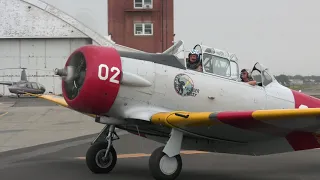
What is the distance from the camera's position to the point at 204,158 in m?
9.45

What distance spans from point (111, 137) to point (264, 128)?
270 cm

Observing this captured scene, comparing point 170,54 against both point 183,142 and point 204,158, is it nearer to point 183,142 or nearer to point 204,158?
point 183,142

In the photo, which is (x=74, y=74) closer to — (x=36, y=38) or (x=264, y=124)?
(x=264, y=124)

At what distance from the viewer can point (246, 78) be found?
25.7 ft

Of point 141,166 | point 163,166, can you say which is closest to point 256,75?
point 163,166

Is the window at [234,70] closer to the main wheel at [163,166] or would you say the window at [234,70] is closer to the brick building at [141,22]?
the main wheel at [163,166]

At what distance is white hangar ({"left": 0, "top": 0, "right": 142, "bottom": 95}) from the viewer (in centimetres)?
4475

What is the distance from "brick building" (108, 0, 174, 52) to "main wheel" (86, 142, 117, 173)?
39.4m

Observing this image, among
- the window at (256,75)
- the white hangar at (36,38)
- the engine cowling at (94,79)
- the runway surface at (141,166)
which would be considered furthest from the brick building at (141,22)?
the engine cowling at (94,79)

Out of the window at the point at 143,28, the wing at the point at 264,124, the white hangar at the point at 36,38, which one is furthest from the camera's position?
the window at the point at 143,28

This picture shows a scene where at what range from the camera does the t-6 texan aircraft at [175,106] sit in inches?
251

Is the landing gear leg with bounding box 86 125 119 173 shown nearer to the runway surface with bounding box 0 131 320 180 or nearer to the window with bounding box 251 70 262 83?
the runway surface with bounding box 0 131 320 180

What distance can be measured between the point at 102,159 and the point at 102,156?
0.05 meters

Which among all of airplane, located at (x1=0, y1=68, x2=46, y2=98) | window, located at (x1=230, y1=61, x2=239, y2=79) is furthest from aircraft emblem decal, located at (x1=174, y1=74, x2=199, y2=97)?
airplane, located at (x1=0, y1=68, x2=46, y2=98)
